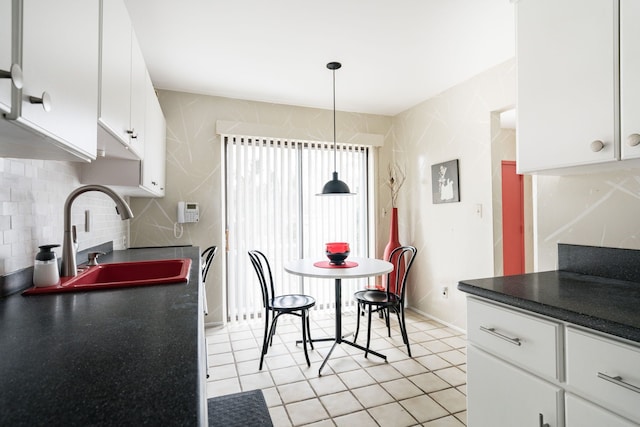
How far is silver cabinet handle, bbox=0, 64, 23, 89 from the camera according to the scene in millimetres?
550

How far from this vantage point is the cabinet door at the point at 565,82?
4.10ft

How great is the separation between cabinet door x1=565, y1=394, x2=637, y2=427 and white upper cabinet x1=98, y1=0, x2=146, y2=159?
5.89 ft

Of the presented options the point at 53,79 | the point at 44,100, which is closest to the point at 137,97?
the point at 53,79

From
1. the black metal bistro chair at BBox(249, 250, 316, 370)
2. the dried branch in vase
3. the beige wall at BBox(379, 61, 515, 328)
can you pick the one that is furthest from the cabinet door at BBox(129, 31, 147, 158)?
the dried branch in vase

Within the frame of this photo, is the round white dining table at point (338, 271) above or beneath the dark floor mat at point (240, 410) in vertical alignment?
above

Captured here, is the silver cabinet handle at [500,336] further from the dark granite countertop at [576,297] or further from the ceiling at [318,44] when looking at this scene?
the ceiling at [318,44]

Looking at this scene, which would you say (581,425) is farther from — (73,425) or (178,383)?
(73,425)

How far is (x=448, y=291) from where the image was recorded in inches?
133

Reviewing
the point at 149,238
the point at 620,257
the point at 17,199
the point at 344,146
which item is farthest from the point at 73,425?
the point at 344,146

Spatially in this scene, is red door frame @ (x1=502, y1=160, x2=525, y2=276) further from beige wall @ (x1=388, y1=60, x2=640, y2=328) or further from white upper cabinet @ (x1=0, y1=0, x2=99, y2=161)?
white upper cabinet @ (x1=0, y1=0, x2=99, y2=161)

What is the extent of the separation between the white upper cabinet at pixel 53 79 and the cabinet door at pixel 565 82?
1796 millimetres

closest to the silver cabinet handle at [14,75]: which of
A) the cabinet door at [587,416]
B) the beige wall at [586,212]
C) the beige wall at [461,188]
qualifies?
the cabinet door at [587,416]

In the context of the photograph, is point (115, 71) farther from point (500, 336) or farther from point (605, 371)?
point (605, 371)

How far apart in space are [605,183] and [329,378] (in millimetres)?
2024
